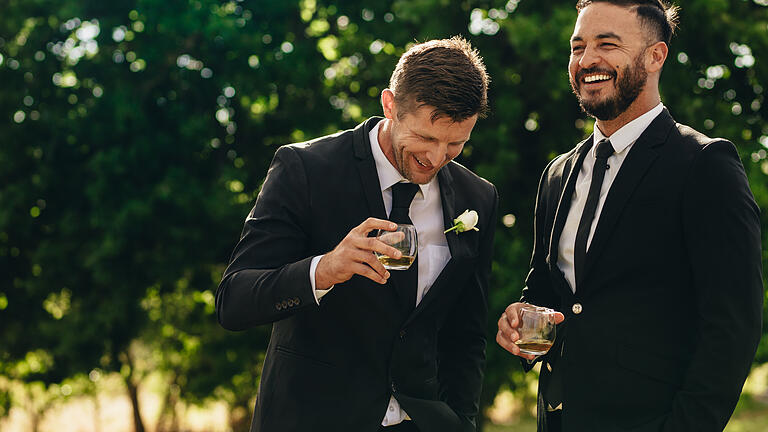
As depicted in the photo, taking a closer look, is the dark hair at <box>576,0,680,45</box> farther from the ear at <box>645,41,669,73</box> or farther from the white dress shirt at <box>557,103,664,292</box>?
the white dress shirt at <box>557,103,664,292</box>

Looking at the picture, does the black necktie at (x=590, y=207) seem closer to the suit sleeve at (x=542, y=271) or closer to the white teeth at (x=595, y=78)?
the white teeth at (x=595, y=78)

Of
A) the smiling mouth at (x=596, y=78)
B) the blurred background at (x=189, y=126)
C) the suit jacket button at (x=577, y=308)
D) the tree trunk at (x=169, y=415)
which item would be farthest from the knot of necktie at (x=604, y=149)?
the tree trunk at (x=169, y=415)

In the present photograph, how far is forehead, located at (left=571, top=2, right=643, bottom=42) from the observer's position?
3.09 metres

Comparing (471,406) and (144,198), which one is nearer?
(471,406)

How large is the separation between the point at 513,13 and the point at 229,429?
44.4 feet

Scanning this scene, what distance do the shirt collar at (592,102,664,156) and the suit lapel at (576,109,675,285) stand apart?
0.05 metres

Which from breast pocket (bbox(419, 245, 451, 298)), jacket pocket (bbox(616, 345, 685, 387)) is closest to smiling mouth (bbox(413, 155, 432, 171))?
breast pocket (bbox(419, 245, 451, 298))

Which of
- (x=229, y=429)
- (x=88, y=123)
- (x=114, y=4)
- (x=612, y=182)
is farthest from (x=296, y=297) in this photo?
(x=229, y=429)

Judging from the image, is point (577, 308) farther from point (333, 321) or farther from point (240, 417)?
point (240, 417)

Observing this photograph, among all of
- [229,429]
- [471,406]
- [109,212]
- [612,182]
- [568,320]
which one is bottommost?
[229,429]

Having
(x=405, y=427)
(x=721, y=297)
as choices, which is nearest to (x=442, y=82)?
(x=721, y=297)

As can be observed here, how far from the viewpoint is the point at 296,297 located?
110 inches

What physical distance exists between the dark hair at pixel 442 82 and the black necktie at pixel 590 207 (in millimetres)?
554

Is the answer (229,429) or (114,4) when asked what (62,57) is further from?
(229,429)
